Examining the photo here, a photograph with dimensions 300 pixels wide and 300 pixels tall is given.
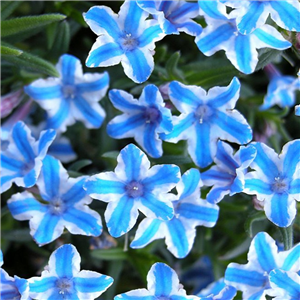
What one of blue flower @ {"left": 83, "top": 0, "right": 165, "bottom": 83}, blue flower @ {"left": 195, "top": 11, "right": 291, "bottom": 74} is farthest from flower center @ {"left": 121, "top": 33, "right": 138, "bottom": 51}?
blue flower @ {"left": 195, "top": 11, "right": 291, "bottom": 74}

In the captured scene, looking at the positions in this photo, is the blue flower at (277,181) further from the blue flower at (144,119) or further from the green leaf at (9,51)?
the green leaf at (9,51)

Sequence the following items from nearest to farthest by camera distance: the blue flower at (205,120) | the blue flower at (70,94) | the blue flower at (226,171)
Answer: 1. the blue flower at (226,171)
2. the blue flower at (205,120)
3. the blue flower at (70,94)

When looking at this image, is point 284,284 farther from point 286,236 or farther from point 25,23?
point 25,23

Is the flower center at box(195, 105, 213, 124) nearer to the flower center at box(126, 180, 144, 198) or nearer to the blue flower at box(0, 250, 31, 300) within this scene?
the flower center at box(126, 180, 144, 198)

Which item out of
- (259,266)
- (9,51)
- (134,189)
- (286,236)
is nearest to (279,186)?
(286,236)

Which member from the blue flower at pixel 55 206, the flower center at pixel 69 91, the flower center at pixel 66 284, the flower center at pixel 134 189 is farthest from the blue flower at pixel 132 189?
the flower center at pixel 69 91

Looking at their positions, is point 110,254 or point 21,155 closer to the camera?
point 21,155
